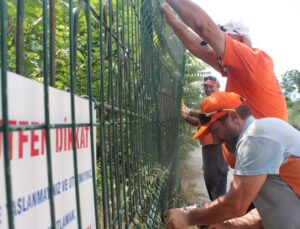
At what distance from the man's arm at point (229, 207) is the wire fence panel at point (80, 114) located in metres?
0.20

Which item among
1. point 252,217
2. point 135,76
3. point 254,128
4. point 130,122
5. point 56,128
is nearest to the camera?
point 56,128

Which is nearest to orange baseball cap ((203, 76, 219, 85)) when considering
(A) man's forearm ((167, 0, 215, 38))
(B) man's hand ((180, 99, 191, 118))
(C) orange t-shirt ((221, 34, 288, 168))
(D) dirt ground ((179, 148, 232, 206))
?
(B) man's hand ((180, 99, 191, 118))

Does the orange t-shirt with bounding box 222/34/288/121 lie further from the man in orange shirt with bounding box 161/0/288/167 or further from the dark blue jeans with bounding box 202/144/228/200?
the dark blue jeans with bounding box 202/144/228/200

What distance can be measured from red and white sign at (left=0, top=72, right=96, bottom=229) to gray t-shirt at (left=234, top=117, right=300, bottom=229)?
1.51m

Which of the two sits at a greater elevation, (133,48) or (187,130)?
(133,48)

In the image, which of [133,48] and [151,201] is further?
[151,201]

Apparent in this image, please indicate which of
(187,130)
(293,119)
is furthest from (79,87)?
(293,119)

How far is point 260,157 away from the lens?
2760 mm

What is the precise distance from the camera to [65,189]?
132cm

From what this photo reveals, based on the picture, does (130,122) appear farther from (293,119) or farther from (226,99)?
(293,119)

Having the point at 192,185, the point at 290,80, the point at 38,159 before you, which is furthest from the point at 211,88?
the point at 290,80

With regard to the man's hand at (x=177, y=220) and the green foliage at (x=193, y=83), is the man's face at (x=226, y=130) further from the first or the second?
the green foliage at (x=193, y=83)

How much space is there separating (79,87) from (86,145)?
152 centimetres

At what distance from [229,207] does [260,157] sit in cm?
37
